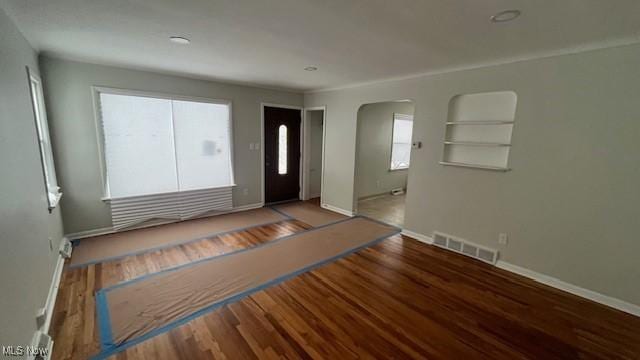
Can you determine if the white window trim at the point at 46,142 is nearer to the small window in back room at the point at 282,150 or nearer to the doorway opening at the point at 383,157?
the small window in back room at the point at 282,150

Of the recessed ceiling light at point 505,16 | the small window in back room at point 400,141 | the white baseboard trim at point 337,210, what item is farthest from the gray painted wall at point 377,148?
the recessed ceiling light at point 505,16

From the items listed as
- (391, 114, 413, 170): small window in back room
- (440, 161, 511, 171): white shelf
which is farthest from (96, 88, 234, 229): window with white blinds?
(391, 114, 413, 170): small window in back room

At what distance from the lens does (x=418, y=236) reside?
394cm

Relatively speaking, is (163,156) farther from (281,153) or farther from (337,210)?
(337,210)

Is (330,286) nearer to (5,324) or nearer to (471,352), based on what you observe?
(471,352)

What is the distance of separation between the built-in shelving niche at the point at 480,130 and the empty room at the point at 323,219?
0.02 metres

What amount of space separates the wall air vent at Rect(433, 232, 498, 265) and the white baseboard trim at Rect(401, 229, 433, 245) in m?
0.08

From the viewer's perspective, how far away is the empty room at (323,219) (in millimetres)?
1857

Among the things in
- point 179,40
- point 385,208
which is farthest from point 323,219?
point 179,40

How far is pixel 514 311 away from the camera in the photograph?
2.34m

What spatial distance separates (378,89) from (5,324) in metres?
4.52

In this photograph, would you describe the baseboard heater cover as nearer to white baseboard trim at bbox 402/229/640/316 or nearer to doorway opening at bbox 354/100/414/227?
doorway opening at bbox 354/100/414/227

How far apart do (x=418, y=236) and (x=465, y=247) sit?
672 millimetres

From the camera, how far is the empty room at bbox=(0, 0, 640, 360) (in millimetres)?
1857
